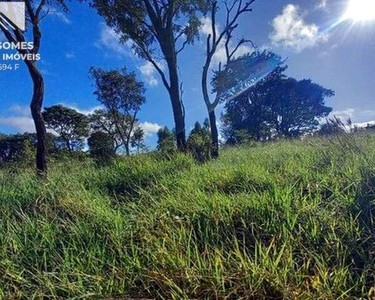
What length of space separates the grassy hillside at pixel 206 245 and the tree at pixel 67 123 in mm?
37270

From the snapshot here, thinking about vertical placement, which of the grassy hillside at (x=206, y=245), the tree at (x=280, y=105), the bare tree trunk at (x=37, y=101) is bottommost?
the grassy hillside at (x=206, y=245)

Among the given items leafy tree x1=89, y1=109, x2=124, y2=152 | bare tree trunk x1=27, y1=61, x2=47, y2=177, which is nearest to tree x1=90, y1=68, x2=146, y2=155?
leafy tree x1=89, y1=109, x2=124, y2=152

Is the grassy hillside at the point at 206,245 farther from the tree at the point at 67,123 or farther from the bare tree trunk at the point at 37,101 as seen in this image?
the tree at the point at 67,123

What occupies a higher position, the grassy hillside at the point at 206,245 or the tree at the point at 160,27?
the tree at the point at 160,27

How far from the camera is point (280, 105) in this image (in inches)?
1570

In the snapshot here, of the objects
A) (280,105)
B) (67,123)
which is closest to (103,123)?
(67,123)

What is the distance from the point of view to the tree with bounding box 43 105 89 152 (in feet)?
122

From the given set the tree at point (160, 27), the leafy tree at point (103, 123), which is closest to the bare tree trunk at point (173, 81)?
the tree at point (160, 27)

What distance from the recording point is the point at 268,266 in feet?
5.39

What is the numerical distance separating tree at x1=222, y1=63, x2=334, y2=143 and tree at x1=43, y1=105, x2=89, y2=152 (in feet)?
72.2

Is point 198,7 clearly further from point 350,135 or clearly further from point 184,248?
A: point 184,248

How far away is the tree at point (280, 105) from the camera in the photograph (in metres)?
39.6

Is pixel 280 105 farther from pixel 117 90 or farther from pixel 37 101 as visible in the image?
pixel 37 101

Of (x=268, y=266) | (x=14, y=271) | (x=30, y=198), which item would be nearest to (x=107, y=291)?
(x=14, y=271)
